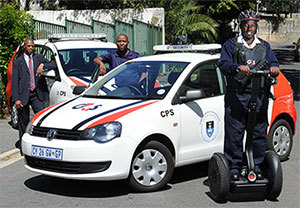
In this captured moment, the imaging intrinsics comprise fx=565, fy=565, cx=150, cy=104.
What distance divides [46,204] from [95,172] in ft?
2.10

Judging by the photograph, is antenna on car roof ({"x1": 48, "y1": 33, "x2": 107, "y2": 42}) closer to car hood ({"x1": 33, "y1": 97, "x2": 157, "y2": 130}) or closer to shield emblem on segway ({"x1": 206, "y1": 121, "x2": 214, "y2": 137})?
car hood ({"x1": 33, "y1": 97, "x2": 157, "y2": 130})

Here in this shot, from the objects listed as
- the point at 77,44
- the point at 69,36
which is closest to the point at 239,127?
the point at 77,44

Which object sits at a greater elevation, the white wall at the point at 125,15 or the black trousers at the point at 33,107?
the white wall at the point at 125,15

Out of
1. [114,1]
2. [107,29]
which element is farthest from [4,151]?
[114,1]

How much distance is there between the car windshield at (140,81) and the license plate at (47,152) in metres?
1.20

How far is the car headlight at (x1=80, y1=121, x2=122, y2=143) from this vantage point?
6195 mm

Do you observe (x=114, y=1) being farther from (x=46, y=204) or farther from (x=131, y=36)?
(x=46, y=204)

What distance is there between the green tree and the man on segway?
23.4ft

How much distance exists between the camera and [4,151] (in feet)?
30.3

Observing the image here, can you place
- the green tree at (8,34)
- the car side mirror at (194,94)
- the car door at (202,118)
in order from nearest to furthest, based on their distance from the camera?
1. the car side mirror at (194,94)
2. the car door at (202,118)
3. the green tree at (8,34)

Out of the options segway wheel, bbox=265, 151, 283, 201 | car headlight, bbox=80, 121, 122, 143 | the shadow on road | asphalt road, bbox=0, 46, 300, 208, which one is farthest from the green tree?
segway wheel, bbox=265, 151, 283, 201

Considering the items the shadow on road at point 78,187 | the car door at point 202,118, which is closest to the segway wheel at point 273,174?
the car door at point 202,118

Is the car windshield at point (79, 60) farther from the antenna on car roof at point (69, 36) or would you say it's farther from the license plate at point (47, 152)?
the license plate at point (47, 152)

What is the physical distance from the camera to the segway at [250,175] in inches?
236
